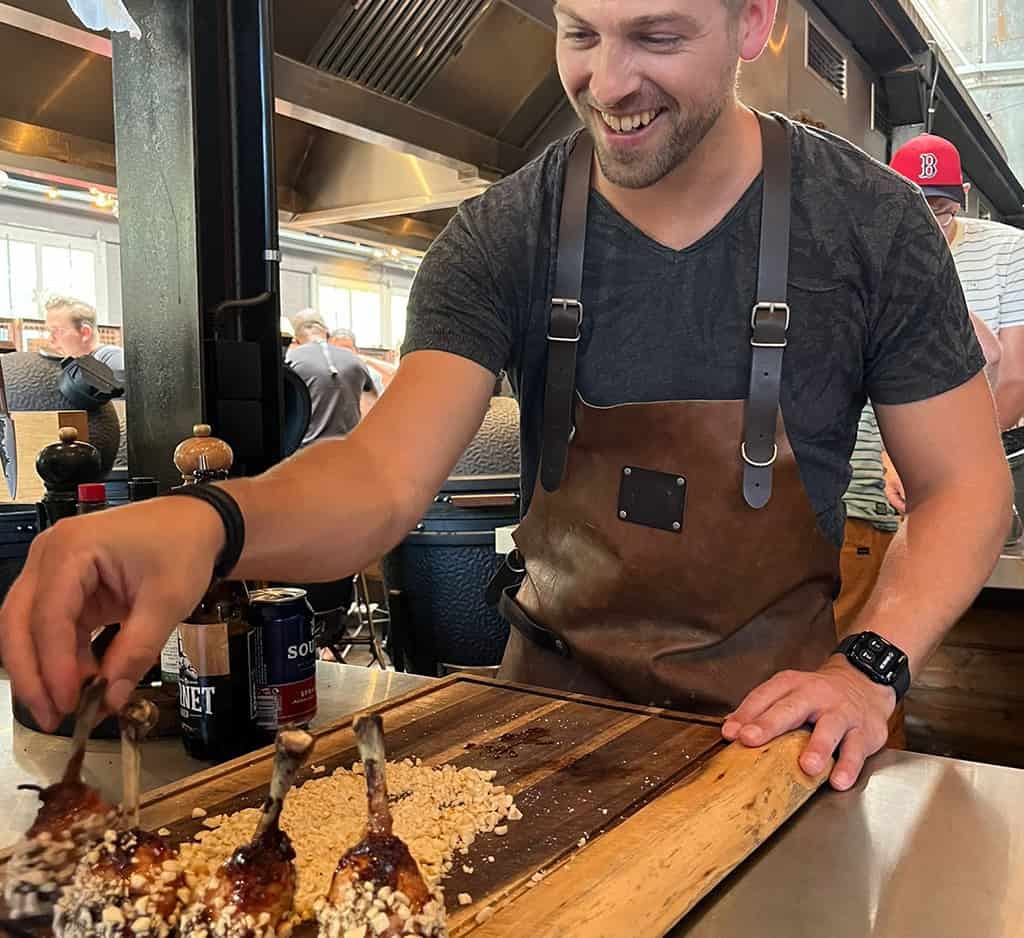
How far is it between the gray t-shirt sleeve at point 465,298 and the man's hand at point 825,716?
54 centimetres

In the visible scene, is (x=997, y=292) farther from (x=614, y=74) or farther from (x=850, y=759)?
(x=850, y=759)

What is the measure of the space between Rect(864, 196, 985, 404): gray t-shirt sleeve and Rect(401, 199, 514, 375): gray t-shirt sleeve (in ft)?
1.59

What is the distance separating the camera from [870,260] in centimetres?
132

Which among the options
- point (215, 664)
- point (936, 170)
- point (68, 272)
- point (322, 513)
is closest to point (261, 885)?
point (322, 513)

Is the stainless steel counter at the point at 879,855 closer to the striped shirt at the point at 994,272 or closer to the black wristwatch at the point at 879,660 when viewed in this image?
the black wristwatch at the point at 879,660

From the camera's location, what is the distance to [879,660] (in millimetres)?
1209

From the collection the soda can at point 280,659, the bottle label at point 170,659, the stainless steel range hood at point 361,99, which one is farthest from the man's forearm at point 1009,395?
the bottle label at point 170,659

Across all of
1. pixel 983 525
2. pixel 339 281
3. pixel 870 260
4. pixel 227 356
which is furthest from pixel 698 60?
pixel 339 281

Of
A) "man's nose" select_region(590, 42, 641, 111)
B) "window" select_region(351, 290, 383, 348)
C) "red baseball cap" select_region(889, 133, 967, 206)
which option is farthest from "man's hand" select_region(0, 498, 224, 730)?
"window" select_region(351, 290, 383, 348)

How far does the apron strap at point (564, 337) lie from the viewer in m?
1.37

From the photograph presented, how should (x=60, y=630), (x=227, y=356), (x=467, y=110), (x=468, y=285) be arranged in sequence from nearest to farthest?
1. (x=60, y=630)
2. (x=468, y=285)
3. (x=227, y=356)
4. (x=467, y=110)

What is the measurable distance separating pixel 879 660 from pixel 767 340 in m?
0.41

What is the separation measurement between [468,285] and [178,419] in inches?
21.4

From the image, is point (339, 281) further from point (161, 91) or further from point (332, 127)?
point (161, 91)
